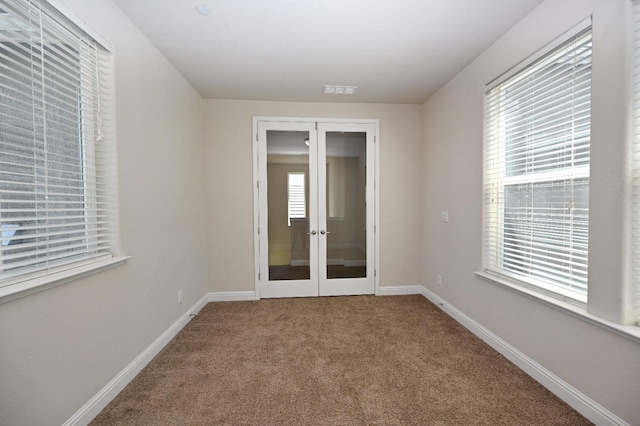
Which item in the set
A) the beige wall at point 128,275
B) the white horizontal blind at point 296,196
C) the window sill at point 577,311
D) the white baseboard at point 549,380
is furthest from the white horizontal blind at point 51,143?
the white baseboard at point 549,380

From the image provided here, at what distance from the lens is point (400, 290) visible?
12.2 ft

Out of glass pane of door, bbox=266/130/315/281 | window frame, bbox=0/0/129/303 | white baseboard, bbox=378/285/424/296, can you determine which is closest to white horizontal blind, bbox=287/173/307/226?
glass pane of door, bbox=266/130/315/281

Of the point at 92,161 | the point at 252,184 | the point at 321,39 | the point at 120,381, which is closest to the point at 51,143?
the point at 92,161

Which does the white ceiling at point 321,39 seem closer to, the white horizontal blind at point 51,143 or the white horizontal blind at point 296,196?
the white horizontal blind at point 51,143

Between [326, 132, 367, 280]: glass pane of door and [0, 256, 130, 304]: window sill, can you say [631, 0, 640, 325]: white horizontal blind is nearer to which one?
[326, 132, 367, 280]: glass pane of door

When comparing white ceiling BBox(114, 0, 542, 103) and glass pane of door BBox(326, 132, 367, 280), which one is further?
glass pane of door BBox(326, 132, 367, 280)

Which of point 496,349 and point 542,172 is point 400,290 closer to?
point 496,349

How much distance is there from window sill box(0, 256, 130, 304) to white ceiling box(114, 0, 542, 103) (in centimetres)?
179

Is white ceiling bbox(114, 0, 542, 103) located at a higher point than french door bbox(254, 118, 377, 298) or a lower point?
higher

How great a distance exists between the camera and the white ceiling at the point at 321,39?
1875mm

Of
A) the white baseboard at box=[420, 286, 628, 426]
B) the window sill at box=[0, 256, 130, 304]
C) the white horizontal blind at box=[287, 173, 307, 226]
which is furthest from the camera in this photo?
the white horizontal blind at box=[287, 173, 307, 226]

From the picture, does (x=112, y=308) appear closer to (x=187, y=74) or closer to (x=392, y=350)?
(x=392, y=350)

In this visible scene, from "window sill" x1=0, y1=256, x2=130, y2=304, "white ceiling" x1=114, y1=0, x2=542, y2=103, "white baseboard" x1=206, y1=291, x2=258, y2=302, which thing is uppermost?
"white ceiling" x1=114, y1=0, x2=542, y2=103

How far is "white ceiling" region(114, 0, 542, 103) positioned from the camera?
188 centimetres
